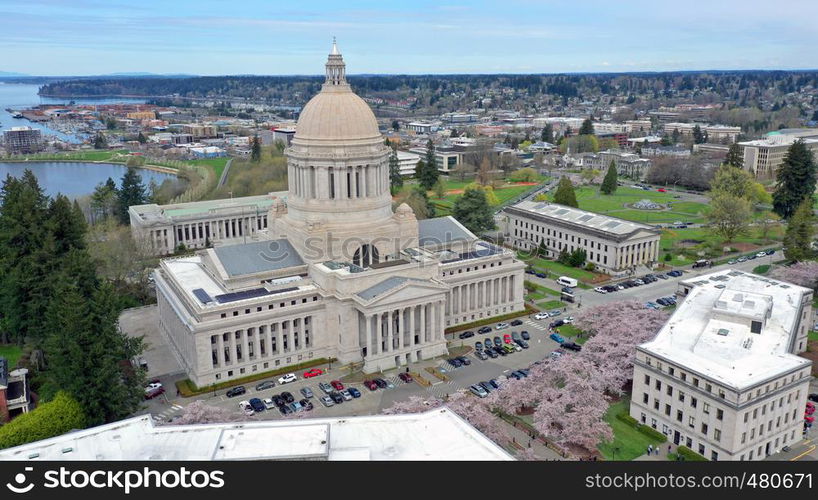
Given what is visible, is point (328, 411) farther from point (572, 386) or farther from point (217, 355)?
point (572, 386)

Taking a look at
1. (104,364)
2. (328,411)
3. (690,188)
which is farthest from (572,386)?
(690,188)

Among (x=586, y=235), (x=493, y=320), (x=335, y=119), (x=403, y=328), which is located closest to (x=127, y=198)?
(x=335, y=119)

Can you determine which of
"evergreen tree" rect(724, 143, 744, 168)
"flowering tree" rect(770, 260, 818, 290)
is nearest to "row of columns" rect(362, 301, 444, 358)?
"flowering tree" rect(770, 260, 818, 290)

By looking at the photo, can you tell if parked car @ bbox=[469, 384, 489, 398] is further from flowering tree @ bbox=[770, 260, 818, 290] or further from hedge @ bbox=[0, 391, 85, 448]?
flowering tree @ bbox=[770, 260, 818, 290]

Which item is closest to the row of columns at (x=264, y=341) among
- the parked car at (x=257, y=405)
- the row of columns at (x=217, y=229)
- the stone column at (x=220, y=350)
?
the stone column at (x=220, y=350)

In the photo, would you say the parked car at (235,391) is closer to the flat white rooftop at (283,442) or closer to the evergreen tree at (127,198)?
the flat white rooftop at (283,442)
